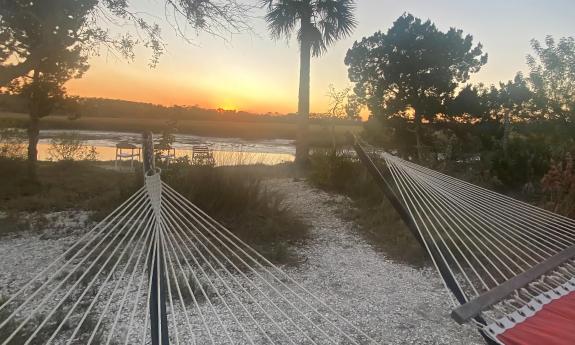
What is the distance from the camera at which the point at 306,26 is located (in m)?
12.3

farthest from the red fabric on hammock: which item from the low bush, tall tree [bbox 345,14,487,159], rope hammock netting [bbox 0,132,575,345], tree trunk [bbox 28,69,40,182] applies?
tall tree [bbox 345,14,487,159]

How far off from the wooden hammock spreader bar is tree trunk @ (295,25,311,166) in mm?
9419

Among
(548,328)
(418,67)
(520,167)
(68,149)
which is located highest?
(418,67)

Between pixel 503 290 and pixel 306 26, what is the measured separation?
36.8 feet

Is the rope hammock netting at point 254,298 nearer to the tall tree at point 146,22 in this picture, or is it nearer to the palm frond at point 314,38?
the tall tree at point 146,22

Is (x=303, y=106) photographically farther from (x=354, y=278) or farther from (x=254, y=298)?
(x=254, y=298)

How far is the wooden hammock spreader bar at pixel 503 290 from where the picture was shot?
185 centimetres

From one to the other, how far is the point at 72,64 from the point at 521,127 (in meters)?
12.5

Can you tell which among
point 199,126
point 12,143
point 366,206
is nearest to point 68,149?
point 12,143

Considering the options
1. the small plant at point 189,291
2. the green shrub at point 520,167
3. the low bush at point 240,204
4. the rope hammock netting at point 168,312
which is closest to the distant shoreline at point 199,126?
the low bush at point 240,204

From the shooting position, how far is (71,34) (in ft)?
16.4

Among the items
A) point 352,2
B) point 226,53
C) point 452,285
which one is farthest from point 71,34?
point 352,2

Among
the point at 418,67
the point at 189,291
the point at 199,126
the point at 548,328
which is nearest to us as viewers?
the point at 548,328

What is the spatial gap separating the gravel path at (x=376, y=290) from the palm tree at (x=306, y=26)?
6.48 m
